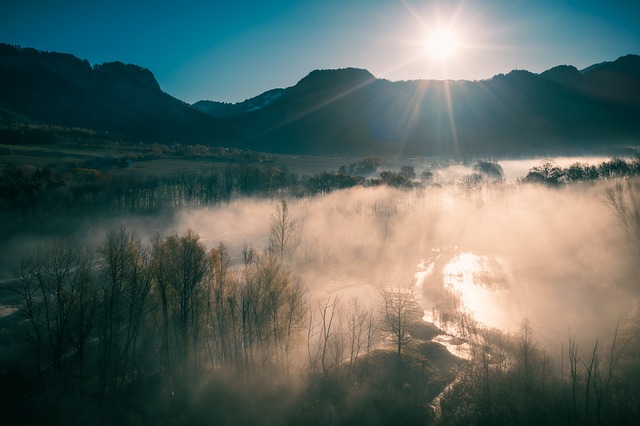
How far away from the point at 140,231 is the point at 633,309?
7979cm

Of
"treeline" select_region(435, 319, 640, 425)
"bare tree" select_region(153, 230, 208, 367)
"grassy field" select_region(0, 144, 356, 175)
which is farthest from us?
"grassy field" select_region(0, 144, 356, 175)

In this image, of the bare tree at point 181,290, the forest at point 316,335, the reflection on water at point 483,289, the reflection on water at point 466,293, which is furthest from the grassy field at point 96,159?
the reflection on water at point 483,289

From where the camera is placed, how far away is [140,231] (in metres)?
74.9

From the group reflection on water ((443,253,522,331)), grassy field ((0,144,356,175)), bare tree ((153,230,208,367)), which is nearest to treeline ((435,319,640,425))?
reflection on water ((443,253,522,331))

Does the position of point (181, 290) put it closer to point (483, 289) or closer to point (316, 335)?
point (316, 335)

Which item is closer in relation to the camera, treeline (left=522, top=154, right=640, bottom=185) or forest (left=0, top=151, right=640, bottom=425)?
forest (left=0, top=151, right=640, bottom=425)

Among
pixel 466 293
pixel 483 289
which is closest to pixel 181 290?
pixel 466 293

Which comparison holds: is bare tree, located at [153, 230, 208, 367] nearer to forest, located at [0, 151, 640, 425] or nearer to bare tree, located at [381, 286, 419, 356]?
forest, located at [0, 151, 640, 425]

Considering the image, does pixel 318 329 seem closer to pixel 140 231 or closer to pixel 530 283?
pixel 530 283

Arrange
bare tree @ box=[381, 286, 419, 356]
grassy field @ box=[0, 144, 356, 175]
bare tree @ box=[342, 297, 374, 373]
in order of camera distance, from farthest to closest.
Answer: grassy field @ box=[0, 144, 356, 175] < bare tree @ box=[381, 286, 419, 356] < bare tree @ box=[342, 297, 374, 373]

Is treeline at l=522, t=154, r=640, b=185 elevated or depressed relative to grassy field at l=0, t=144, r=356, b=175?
elevated

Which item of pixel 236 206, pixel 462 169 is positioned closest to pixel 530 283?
pixel 236 206

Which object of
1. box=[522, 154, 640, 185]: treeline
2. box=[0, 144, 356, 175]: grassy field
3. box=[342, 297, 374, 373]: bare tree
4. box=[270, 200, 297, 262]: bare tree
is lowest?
box=[342, 297, 374, 373]: bare tree

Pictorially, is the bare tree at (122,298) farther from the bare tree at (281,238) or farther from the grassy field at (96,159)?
the grassy field at (96,159)
